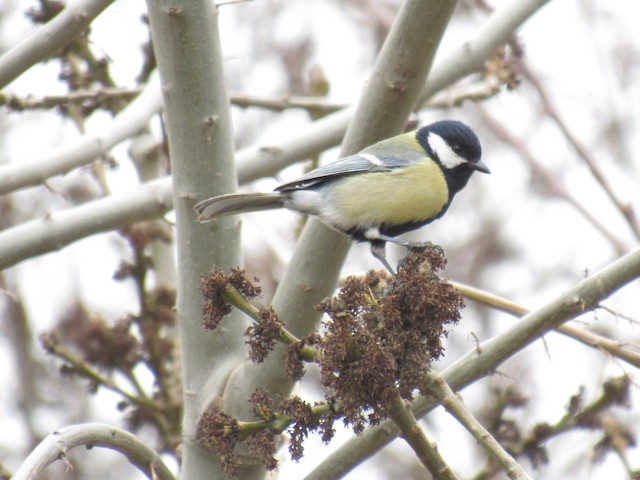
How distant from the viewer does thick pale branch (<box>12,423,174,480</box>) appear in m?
2.01

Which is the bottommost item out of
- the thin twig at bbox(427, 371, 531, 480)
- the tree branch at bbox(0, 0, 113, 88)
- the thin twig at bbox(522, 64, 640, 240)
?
the thin twig at bbox(427, 371, 531, 480)

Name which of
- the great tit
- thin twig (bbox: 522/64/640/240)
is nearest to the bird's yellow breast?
the great tit

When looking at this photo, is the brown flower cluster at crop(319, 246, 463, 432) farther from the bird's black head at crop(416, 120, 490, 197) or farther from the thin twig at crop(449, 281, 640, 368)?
the bird's black head at crop(416, 120, 490, 197)

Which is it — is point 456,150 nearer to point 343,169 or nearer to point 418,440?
point 343,169

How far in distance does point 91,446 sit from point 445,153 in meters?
2.29

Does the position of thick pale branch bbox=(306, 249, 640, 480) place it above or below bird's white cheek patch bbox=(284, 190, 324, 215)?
below

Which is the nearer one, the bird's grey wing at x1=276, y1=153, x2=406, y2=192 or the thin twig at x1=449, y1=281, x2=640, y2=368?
the thin twig at x1=449, y1=281, x2=640, y2=368

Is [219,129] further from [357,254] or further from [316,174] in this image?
[357,254]

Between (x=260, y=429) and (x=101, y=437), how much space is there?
496 millimetres

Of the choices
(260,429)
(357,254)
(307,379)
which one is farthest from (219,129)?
(357,254)

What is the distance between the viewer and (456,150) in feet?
13.1

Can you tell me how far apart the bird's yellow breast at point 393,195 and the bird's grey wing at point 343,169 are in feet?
0.14

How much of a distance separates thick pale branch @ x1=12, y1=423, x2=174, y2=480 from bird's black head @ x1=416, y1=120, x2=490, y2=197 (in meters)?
2.03

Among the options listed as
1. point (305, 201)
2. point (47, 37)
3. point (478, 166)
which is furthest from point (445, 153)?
point (47, 37)
